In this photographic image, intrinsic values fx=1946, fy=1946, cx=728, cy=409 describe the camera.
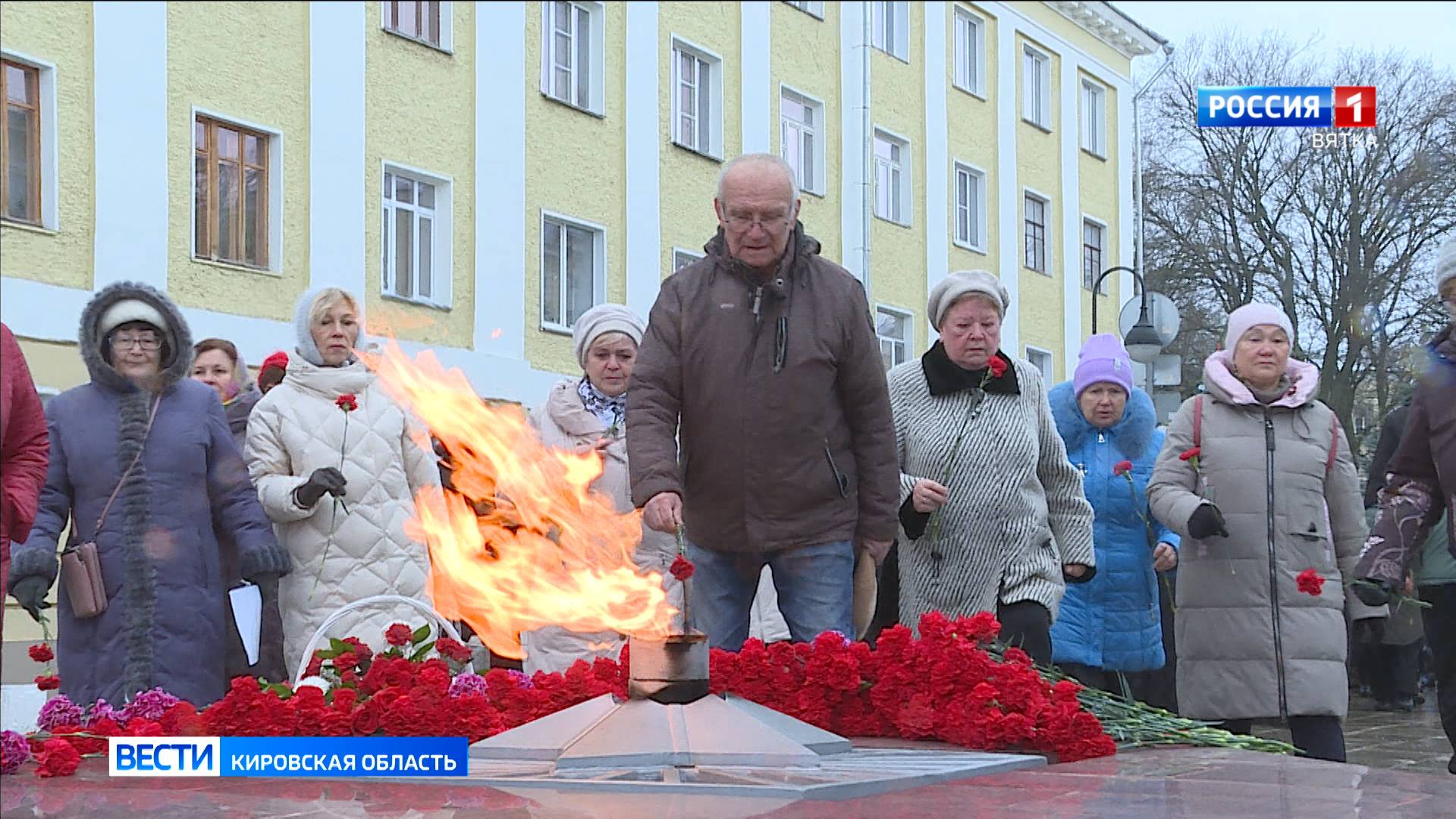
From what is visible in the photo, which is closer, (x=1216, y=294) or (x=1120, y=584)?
(x=1120, y=584)

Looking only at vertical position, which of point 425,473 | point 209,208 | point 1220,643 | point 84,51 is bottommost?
point 1220,643

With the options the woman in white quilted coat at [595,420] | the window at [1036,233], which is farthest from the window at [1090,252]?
the woman in white quilted coat at [595,420]

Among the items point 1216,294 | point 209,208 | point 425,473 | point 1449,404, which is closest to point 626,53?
point 209,208

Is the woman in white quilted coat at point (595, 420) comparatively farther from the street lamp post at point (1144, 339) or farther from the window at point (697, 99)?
the window at point (697, 99)

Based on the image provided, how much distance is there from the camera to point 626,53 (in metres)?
23.0

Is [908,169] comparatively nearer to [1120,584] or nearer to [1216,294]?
[1216,294]

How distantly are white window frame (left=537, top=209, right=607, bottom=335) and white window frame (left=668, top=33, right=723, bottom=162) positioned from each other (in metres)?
2.07

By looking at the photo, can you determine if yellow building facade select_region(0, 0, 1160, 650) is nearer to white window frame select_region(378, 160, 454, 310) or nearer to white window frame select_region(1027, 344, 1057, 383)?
white window frame select_region(378, 160, 454, 310)

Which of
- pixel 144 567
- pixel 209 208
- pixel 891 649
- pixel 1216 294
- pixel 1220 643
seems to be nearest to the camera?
pixel 891 649

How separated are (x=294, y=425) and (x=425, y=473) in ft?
1.76

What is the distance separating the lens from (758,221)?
555cm

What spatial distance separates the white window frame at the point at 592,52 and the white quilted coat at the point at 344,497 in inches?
585

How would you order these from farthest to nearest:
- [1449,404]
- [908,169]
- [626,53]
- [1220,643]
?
[908,169]
[626,53]
[1220,643]
[1449,404]

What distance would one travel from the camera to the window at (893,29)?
28938 mm
